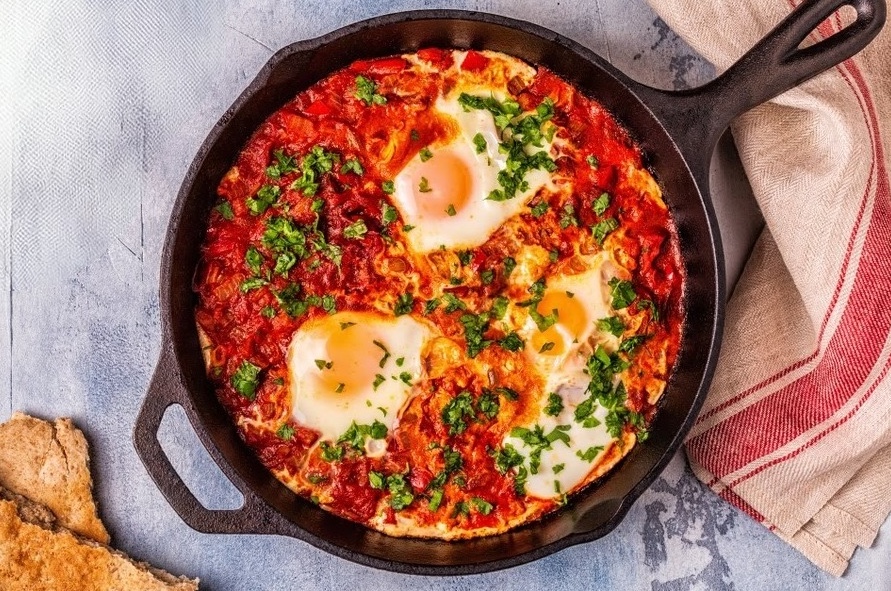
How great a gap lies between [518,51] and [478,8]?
18.5 inches

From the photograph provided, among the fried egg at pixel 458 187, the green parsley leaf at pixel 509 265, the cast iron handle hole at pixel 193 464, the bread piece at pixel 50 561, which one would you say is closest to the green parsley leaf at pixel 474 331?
the green parsley leaf at pixel 509 265

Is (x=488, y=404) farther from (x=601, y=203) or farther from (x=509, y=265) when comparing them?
(x=601, y=203)

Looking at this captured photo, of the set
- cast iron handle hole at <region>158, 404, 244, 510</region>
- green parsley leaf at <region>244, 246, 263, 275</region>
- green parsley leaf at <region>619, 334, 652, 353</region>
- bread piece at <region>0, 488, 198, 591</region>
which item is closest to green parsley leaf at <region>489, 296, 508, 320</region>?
green parsley leaf at <region>619, 334, 652, 353</region>

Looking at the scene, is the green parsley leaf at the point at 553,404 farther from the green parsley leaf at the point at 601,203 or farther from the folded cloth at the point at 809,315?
the green parsley leaf at the point at 601,203

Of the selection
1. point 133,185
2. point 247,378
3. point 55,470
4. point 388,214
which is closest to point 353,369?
point 247,378

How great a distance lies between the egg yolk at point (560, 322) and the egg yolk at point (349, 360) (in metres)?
0.82

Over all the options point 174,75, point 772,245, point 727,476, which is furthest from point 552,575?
point 174,75

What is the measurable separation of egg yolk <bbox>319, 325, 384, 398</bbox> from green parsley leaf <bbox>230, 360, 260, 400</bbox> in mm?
338

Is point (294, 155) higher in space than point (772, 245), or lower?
A: higher

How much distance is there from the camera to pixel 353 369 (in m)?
4.33

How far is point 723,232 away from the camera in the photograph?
4.81 meters

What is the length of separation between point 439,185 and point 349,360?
98 cm

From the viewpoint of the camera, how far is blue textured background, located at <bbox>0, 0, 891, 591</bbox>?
475 centimetres

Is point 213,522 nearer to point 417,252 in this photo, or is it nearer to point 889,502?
point 417,252
